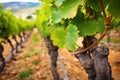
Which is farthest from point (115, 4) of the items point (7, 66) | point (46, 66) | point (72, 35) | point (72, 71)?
point (7, 66)

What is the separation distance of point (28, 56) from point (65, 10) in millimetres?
15292

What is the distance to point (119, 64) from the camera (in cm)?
1242

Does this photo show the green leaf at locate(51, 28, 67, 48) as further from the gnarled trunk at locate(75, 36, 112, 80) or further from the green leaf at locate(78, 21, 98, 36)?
the gnarled trunk at locate(75, 36, 112, 80)

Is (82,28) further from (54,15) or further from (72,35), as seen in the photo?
(72,35)

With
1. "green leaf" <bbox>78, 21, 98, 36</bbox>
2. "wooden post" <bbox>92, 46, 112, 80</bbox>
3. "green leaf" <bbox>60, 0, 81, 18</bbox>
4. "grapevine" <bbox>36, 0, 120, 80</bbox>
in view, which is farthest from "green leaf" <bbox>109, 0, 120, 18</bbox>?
"wooden post" <bbox>92, 46, 112, 80</bbox>

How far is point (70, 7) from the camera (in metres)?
1.81

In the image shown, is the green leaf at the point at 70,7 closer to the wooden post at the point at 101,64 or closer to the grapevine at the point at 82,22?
the grapevine at the point at 82,22

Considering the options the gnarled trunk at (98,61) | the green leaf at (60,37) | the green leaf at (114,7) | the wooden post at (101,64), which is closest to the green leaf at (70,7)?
the green leaf at (114,7)

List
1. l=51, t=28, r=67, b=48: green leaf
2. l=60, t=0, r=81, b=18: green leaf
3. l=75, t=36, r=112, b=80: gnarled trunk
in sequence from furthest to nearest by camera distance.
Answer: l=75, t=36, r=112, b=80: gnarled trunk
l=51, t=28, r=67, b=48: green leaf
l=60, t=0, r=81, b=18: green leaf

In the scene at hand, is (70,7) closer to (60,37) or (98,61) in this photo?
(60,37)

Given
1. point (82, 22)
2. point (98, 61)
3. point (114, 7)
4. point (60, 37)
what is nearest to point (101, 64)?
point (98, 61)

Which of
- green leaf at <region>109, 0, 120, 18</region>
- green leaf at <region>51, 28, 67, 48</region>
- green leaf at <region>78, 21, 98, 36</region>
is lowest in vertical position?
green leaf at <region>51, 28, 67, 48</region>

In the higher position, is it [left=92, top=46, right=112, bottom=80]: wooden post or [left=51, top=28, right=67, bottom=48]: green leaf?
[left=51, top=28, right=67, bottom=48]: green leaf

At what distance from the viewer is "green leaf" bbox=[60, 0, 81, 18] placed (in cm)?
173
